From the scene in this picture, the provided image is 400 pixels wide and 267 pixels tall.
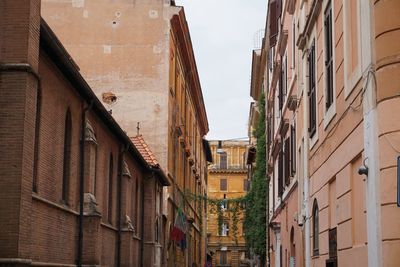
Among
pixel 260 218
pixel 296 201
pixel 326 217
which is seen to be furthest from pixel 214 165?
pixel 326 217

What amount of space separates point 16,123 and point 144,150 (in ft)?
67.7

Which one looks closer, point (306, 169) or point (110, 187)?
point (306, 169)

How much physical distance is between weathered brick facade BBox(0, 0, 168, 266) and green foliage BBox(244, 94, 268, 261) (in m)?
14.0

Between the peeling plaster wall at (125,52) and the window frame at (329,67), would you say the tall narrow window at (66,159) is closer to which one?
the window frame at (329,67)

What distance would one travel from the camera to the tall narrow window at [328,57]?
15.7 metres

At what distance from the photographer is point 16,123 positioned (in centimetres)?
1463

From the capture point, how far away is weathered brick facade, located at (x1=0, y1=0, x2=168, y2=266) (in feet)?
47.6

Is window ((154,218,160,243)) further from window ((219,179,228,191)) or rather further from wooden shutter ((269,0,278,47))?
window ((219,179,228,191))

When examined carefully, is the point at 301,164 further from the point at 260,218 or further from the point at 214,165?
the point at 214,165

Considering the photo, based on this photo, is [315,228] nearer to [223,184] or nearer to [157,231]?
[157,231]

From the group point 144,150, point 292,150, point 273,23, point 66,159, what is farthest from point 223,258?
point 66,159

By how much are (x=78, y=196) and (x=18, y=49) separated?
7005mm

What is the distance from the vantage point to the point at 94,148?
72.0 feet

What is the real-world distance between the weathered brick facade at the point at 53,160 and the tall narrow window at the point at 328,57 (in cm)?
551
